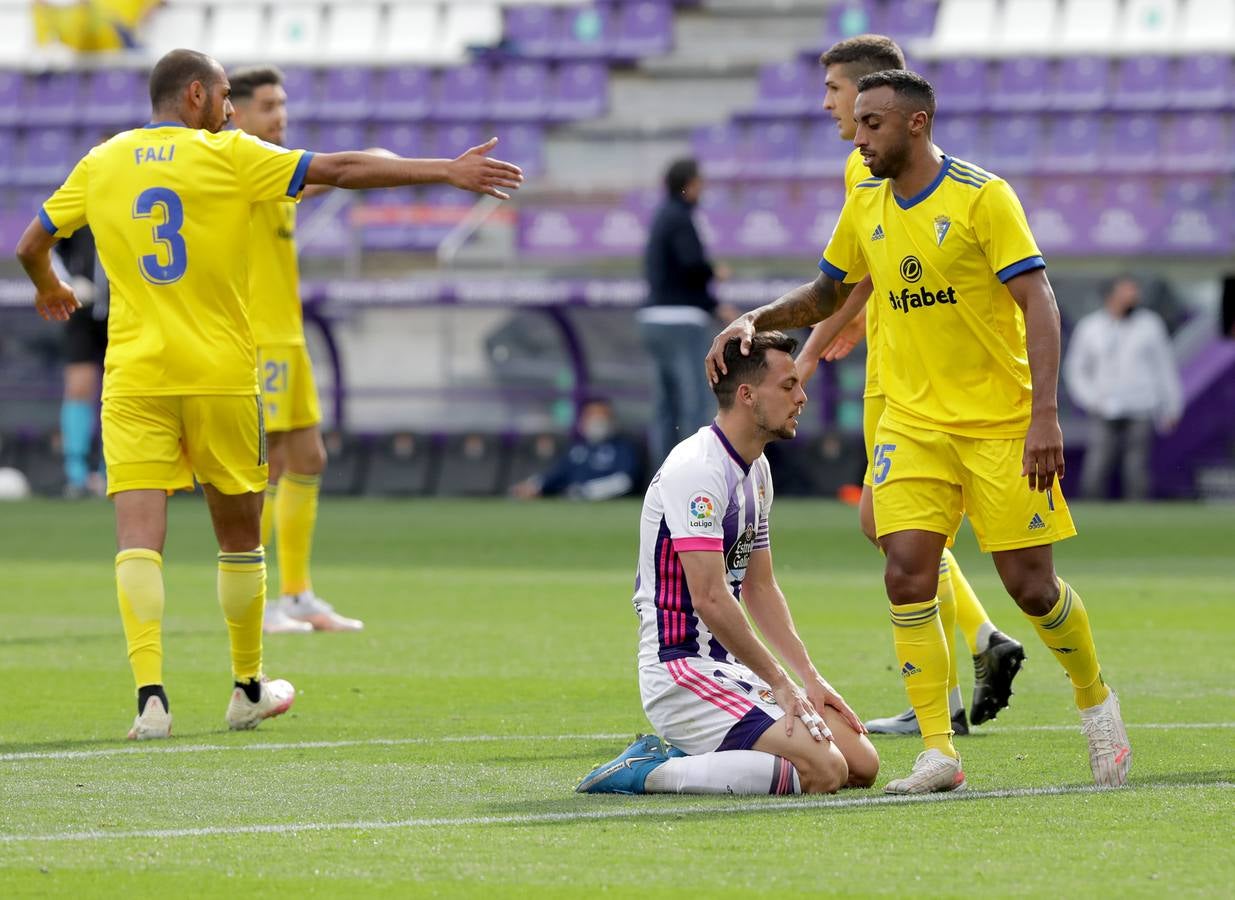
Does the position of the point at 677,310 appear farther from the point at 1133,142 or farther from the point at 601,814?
the point at 601,814

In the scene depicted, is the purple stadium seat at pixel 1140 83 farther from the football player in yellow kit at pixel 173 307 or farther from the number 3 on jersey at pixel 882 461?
the number 3 on jersey at pixel 882 461

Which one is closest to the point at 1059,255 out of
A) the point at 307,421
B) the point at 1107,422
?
the point at 1107,422

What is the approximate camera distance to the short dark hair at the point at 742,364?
5.34 m

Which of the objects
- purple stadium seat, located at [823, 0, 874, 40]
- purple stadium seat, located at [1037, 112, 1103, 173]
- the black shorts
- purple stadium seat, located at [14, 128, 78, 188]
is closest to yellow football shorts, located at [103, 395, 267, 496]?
the black shorts

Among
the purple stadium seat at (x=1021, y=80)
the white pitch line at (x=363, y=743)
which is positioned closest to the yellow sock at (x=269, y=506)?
the white pitch line at (x=363, y=743)

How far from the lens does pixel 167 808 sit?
490 cm

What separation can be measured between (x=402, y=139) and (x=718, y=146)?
4895mm

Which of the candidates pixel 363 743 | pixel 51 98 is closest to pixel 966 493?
pixel 363 743

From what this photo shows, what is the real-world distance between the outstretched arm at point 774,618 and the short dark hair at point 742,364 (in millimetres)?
493

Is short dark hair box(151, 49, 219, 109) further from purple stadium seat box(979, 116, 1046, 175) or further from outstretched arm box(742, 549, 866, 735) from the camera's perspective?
purple stadium seat box(979, 116, 1046, 175)

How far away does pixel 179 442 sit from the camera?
Result: 259 inches

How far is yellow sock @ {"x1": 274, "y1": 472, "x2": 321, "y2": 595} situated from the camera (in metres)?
9.59

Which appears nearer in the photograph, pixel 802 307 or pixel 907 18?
pixel 802 307

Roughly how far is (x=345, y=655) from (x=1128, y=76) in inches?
766
